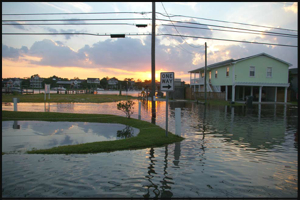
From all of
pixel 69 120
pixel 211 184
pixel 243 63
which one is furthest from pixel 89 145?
pixel 243 63

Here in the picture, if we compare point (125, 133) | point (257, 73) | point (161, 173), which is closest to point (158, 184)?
point (161, 173)

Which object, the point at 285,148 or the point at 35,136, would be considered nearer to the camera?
the point at 285,148

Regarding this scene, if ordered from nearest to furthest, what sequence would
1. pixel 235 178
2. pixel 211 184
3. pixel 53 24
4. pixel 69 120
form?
pixel 211 184 → pixel 235 178 → pixel 69 120 → pixel 53 24

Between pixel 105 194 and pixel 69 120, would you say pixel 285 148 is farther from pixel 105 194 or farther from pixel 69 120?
pixel 69 120

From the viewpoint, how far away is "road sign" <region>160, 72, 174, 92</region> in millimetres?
9406

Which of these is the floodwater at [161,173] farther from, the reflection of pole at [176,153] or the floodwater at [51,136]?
the floodwater at [51,136]

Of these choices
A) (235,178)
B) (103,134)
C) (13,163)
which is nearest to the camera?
(235,178)

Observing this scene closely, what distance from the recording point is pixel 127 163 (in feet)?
21.1

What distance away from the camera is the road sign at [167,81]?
370 inches

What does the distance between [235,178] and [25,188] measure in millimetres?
4712

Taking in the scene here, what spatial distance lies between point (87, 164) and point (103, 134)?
172 inches

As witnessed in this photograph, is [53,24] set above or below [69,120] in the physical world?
above

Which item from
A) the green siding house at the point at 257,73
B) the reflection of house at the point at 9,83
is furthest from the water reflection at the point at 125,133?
the reflection of house at the point at 9,83

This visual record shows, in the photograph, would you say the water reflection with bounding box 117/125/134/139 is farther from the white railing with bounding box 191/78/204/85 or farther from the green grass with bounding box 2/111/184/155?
the white railing with bounding box 191/78/204/85
